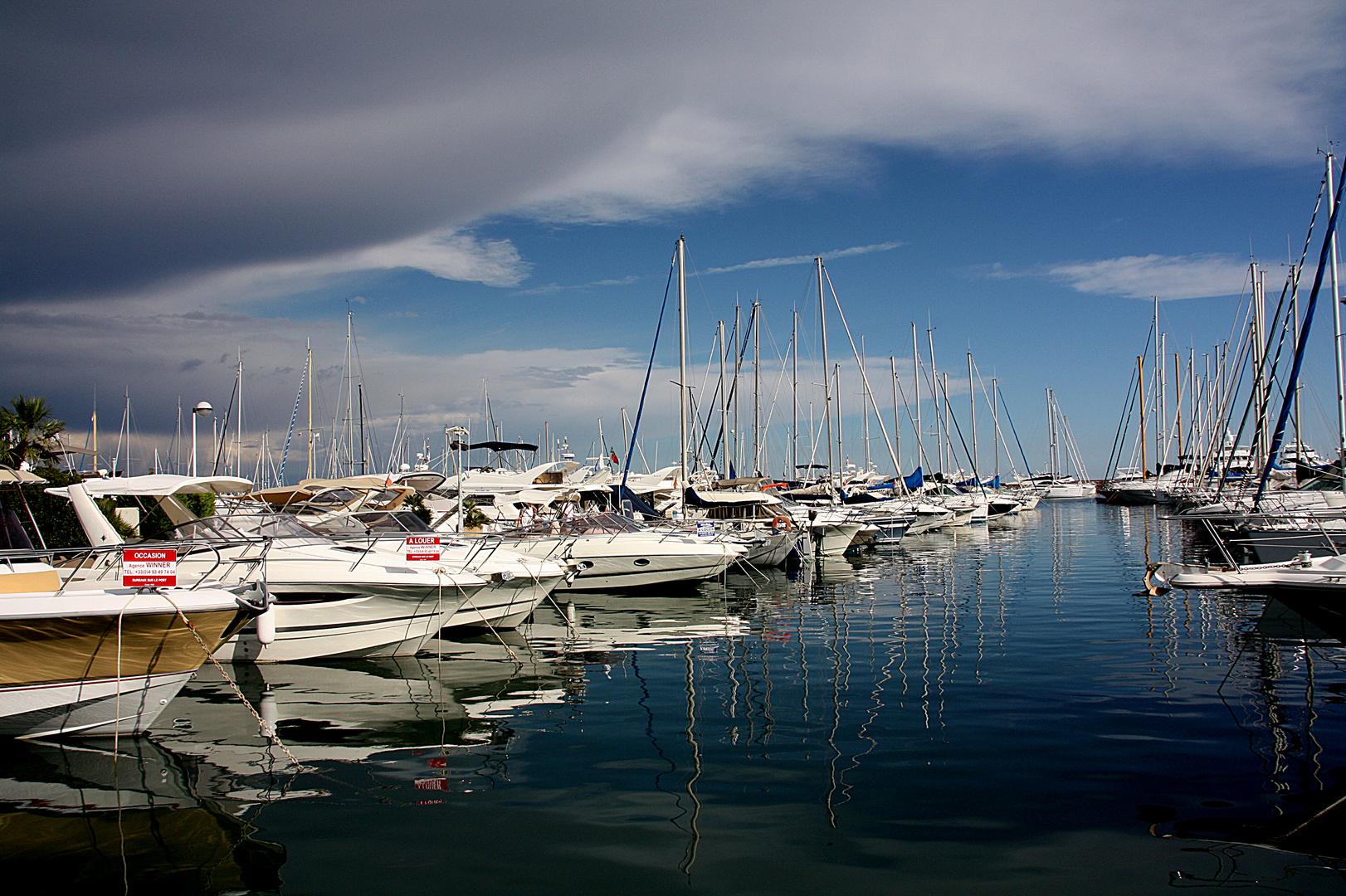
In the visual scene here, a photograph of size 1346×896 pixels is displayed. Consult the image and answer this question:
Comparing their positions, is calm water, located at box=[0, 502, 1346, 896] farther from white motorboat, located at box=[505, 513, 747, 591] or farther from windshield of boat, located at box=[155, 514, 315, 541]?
white motorboat, located at box=[505, 513, 747, 591]

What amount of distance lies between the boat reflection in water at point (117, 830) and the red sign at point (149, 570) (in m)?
1.73

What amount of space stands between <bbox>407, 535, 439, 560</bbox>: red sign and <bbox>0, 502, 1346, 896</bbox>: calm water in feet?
5.30

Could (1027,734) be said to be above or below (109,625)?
below

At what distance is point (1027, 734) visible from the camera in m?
9.78

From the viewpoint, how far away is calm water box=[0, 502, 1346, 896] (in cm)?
656

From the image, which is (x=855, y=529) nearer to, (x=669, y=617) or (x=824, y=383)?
(x=824, y=383)

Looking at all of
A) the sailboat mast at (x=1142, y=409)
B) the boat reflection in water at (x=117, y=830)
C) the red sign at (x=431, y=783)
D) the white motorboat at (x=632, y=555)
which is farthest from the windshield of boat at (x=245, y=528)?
the sailboat mast at (x=1142, y=409)

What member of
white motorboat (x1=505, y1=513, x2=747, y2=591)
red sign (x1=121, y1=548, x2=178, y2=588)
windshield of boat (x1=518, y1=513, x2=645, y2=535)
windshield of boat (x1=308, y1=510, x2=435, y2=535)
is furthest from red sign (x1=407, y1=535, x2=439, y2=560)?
windshield of boat (x1=518, y1=513, x2=645, y2=535)

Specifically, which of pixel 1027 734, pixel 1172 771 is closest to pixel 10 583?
pixel 1027 734

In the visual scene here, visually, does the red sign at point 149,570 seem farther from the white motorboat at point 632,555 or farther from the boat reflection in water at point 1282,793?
the white motorboat at point 632,555

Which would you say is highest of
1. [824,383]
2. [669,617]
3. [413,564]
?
[824,383]

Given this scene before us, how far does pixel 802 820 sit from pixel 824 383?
128ft

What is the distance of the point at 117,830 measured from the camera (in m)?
7.51

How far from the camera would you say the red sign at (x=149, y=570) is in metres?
9.32
